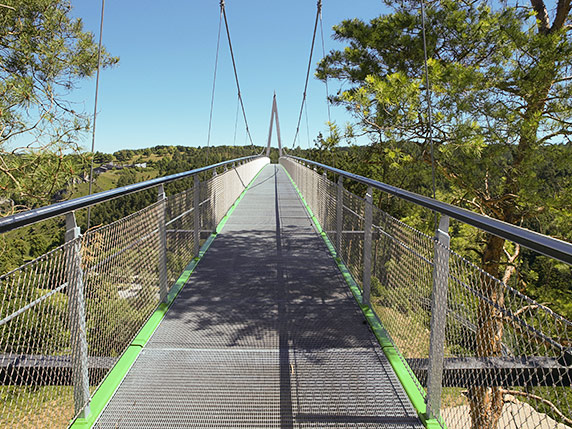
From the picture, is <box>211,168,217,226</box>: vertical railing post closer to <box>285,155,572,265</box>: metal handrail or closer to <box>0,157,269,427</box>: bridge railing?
<box>0,157,269,427</box>: bridge railing

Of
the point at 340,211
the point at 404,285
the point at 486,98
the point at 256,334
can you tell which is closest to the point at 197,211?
the point at 340,211

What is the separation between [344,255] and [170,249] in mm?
1881

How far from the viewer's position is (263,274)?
13.4ft

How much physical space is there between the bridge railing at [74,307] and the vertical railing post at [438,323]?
62.4 inches

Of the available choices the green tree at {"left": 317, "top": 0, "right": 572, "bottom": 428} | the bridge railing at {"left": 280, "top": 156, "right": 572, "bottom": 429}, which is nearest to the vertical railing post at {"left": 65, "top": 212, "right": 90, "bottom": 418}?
the bridge railing at {"left": 280, "top": 156, "right": 572, "bottom": 429}

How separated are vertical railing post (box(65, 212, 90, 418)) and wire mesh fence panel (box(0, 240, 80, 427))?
26 millimetres

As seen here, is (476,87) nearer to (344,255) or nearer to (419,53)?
(419,53)

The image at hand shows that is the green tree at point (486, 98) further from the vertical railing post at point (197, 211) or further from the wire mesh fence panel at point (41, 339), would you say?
the wire mesh fence panel at point (41, 339)

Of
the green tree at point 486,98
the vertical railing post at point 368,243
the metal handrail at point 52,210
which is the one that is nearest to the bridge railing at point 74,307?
the metal handrail at point 52,210

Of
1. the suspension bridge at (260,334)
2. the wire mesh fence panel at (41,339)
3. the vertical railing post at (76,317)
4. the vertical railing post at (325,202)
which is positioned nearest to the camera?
the wire mesh fence panel at (41,339)

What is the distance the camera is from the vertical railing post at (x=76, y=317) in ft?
6.08

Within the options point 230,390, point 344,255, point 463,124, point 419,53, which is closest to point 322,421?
point 230,390

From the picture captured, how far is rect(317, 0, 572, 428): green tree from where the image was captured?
6078mm

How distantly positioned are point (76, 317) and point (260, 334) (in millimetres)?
1219
